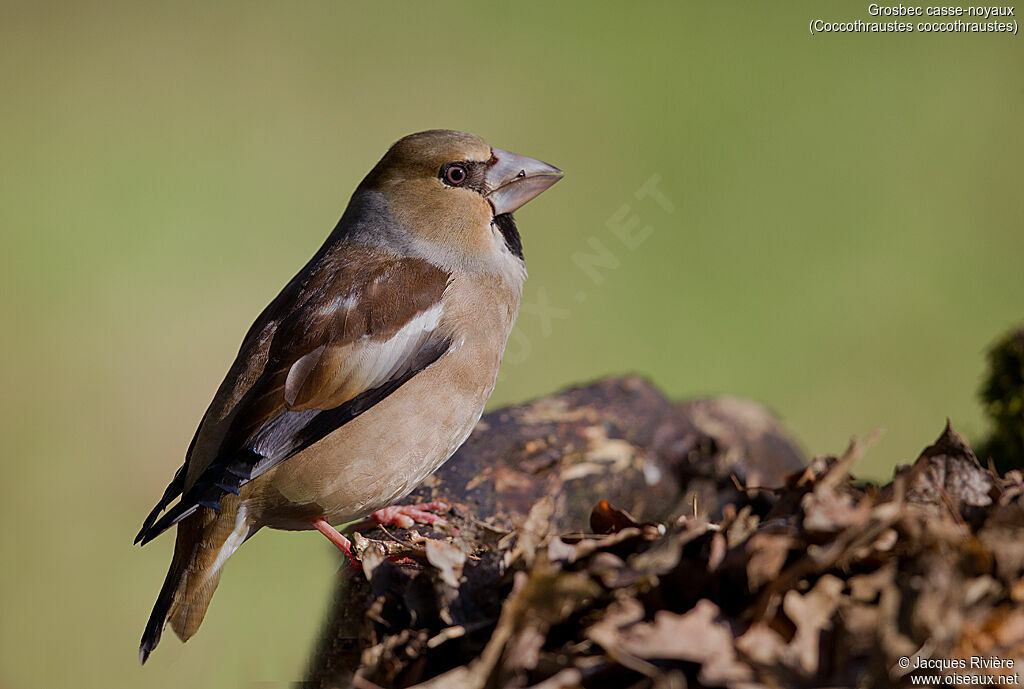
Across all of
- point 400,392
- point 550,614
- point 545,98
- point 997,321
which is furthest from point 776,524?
point 545,98

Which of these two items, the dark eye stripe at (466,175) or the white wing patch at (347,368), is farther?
the dark eye stripe at (466,175)

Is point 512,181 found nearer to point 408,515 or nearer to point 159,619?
point 408,515

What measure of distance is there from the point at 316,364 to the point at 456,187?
95 cm

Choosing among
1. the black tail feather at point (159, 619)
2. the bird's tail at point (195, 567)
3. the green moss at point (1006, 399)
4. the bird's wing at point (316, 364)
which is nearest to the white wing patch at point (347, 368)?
the bird's wing at point (316, 364)

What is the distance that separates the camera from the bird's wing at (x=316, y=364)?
296 cm

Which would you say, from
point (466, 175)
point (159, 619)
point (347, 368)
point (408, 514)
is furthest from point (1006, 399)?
point (159, 619)

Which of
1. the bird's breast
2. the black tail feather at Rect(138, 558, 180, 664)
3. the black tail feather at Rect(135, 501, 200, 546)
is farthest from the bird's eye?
the black tail feather at Rect(138, 558, 180, 664)

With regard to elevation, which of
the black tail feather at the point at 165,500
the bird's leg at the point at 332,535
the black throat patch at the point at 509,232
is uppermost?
the black throat patch at the point at 509,232

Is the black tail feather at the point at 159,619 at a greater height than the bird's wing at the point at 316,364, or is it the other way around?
the bird's wing at the point at 316,364

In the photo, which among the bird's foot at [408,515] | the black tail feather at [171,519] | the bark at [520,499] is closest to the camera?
the bark at [520,499]

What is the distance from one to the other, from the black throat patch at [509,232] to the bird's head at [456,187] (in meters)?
0.04

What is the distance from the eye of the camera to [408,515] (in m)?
3.41

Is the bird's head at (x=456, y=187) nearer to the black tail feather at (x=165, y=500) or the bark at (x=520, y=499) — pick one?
the bark at (x=520, y=499)

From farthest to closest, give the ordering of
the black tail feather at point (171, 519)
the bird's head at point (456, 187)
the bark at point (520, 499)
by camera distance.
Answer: the bird's head at point (456, 187) < the black tail feather at point (171, 519) < the bark at point (520, 499)
